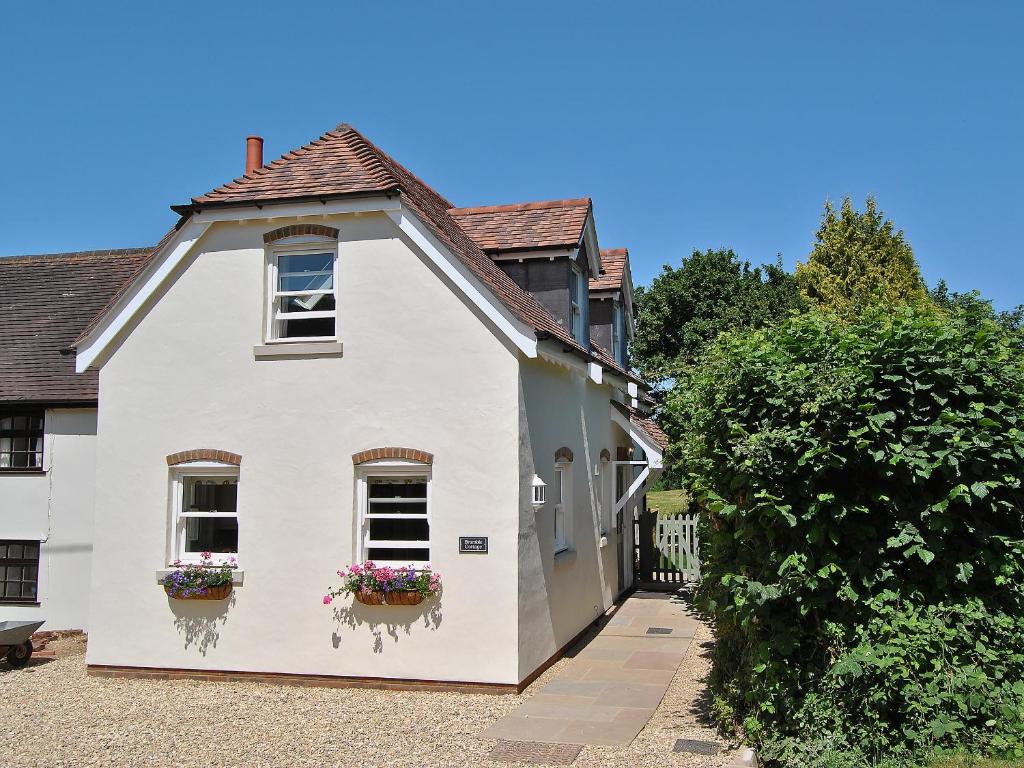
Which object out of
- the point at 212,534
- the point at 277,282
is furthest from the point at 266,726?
the point at 277,282

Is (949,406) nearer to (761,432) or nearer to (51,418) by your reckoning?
(761,432)

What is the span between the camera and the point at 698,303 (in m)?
32.2

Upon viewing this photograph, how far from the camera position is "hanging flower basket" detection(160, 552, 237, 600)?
11.5 meters

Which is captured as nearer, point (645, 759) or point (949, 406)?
point (949, 406)

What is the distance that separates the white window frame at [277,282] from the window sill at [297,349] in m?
0.08

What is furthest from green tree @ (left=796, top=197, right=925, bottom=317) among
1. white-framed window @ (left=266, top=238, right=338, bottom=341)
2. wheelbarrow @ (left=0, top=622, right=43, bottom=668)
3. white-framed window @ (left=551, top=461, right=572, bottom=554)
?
wheelbarrow @ (left=0, top=622, right=43, bottom=668)

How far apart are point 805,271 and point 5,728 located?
93.9 ft

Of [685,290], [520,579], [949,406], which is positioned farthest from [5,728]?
[685,290]

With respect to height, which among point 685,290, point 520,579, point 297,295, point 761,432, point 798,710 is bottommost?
point 798,710

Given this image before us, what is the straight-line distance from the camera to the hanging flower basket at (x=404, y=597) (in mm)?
10883

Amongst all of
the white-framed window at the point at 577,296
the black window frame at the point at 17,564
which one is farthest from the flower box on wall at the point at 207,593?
the white-framed window at the point at 577,296

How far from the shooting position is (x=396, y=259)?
38.3 feet

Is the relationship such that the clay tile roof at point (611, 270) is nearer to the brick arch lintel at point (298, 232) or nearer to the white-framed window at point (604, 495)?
the white-framed window at point (604, 495)

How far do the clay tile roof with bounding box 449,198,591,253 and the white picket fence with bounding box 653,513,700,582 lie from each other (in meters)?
7.30
